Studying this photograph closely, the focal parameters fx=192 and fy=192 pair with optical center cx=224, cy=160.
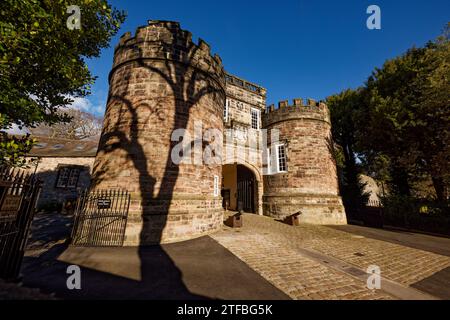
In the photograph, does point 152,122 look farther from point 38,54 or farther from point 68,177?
point 68,177

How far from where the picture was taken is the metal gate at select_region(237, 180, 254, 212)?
15348 millimetres

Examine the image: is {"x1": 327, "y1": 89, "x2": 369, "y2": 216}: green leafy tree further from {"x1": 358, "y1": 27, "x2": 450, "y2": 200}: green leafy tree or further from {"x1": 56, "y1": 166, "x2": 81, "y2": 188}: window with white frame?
{"x1": 56, "y1": 166, "x2": 81, "y2": 188}: window with white frame

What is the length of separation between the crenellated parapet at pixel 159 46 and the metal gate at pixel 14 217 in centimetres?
715

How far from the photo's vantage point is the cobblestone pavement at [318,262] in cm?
398

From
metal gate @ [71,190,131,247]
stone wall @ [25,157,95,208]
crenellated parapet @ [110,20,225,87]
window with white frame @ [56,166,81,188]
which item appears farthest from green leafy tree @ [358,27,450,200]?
window with white frame @ [56,166,81,188]

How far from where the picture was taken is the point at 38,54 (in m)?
5.69

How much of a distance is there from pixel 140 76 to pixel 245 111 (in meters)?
9.30

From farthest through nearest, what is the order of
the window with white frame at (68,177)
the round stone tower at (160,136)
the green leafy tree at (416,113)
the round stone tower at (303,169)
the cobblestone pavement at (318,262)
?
the window with white frame at (68,177) → the round stone tower at (303,169) → the green leafy tree at (416,113) → the round stone tower at (160,136) → the cobblestone pavement at (318,262)

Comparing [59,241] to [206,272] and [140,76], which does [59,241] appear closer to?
[206,272]

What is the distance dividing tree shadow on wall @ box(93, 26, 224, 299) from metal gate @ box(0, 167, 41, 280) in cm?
298

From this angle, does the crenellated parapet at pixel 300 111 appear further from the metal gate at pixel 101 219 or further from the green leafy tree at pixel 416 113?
the metal gate at pixel 101 219

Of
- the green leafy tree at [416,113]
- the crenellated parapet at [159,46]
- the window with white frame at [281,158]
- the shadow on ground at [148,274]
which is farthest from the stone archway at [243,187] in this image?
Result: the green leafy tree at [416,113]

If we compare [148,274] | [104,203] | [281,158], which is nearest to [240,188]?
[281,158]
